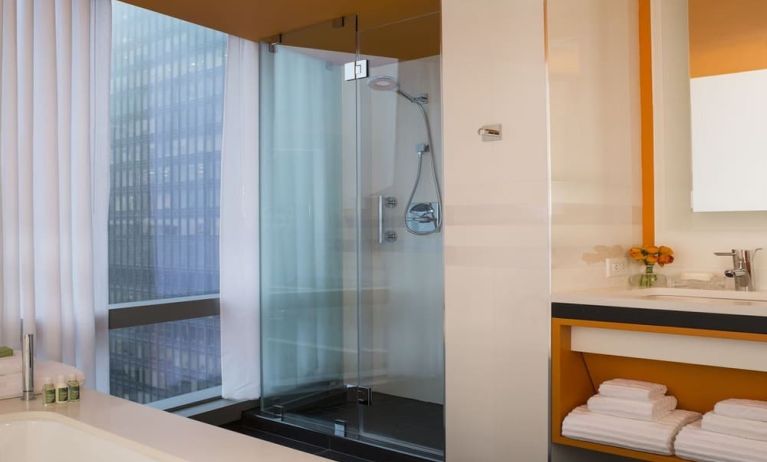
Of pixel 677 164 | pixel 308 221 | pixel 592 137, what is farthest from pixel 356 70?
pixel 677 164

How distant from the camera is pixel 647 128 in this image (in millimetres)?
3029

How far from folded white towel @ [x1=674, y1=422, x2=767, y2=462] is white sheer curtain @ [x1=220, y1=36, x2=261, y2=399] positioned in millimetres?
2532

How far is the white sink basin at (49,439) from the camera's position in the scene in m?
1.86

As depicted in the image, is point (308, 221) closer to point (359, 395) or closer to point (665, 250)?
point (359, 395)

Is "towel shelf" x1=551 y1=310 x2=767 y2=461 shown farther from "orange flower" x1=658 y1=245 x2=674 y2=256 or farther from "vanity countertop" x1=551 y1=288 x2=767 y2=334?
"orange flower" x1=658 y1=245 x2=674 y2=256

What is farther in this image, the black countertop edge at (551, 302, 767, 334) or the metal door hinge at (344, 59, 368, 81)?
the metal door hinge at (344, 59, 368, 81)

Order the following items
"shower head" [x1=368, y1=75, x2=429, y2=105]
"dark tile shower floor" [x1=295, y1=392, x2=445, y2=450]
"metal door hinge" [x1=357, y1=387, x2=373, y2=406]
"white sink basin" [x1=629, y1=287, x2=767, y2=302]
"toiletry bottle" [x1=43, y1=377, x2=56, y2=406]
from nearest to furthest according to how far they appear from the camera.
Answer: "toiletry bottle" [x1=43, y1=377, x2=56, y2=406] → "white sink basin" [x1=629, y1=287, x2=767, y2=302] → "dark tile shower floor" [x1=295, y1=392, x2=445, y2=450] → "shower head" [x1=368, y1=75, x2=429, y2=105] → "metal door hinge" [x1=357, y1=387, x2=373, y2=406]

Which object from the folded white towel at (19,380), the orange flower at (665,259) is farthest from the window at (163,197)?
the orange flower at (665,259)

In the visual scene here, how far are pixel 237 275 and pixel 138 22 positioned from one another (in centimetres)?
151

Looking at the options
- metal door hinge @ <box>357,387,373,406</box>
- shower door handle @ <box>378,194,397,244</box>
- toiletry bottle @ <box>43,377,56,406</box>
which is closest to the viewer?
toiletry bottle @ <box>43,377,56,406</box>

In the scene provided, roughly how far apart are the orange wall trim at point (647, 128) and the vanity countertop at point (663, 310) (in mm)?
455

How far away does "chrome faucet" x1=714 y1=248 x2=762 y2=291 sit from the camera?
2.70m

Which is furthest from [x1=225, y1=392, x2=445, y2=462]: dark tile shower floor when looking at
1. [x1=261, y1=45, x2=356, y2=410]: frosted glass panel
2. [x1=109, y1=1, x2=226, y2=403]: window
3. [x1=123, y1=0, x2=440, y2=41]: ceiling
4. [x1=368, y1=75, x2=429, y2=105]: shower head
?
[x1=123, y1=0, x2=440, y2=41]: ceiling

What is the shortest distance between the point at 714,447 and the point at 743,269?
826 millimetres
